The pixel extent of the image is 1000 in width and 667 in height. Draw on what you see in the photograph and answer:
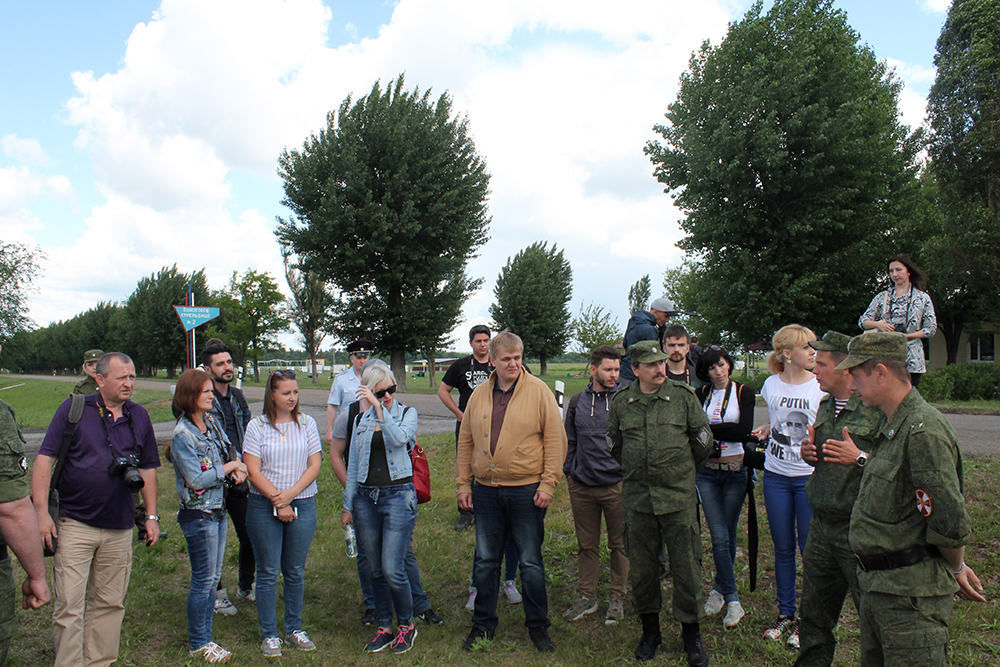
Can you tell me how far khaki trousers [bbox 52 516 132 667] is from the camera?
3916mm

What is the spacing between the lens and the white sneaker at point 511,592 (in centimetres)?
558

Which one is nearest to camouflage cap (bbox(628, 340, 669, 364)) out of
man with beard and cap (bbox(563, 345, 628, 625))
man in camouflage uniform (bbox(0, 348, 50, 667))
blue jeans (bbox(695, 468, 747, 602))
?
man with beard and cap (bbox(563, 345, 628, 625))

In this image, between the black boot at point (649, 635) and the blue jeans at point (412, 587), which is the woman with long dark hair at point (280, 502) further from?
the black boot at point (649, 635)

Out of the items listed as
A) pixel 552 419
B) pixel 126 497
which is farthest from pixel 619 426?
pixel 126 497

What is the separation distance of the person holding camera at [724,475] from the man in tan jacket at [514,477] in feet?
4.24

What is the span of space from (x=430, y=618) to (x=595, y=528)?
162cm

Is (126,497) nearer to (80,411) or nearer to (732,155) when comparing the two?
(80,411)

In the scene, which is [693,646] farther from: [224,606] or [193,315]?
[193,315]

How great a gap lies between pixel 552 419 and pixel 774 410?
168 centimetres

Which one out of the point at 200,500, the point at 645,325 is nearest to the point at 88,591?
the point at 200,500

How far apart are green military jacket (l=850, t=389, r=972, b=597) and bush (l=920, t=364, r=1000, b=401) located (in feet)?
57.0

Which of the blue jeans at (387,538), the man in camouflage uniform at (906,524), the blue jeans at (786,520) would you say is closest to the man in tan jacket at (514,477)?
the blue jeans at (387,538)

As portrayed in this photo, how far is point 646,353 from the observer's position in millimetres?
4484

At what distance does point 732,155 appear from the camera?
63.6ft
